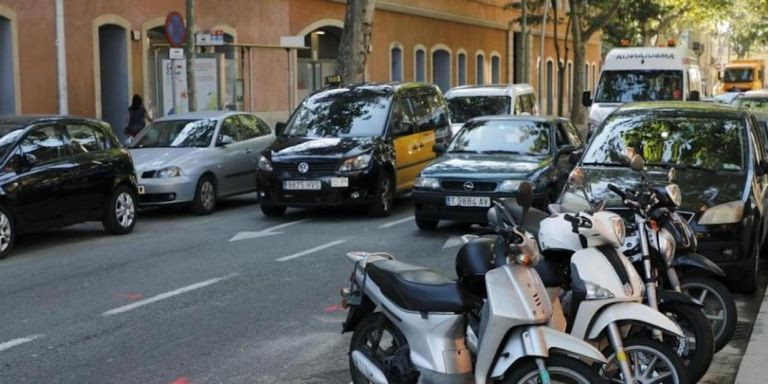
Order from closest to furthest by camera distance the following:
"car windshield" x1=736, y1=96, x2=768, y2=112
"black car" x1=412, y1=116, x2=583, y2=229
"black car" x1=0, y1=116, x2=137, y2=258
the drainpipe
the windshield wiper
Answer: the windshield wiper, "black car" x1=0, y1=116, x2=137, y2=258, "black car" x1=412, y1=116, x2=583, y2=229, "car windshield" x1=736, y1=96, x2=768, y2=112, the drainpipe

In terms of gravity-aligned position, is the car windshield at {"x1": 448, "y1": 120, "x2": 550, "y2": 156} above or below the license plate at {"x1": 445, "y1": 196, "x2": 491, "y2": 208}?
above

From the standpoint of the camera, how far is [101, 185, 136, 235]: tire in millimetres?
12914

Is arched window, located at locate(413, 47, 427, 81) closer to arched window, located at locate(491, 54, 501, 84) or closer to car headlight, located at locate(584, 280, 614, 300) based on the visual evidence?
arched window, located at locate(491, 54, 501, 84)

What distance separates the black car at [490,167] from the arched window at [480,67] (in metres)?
31.1

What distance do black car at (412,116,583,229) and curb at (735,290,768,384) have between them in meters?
4.61

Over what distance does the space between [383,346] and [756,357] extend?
2.42 metres

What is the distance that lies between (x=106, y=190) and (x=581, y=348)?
30.6 ft

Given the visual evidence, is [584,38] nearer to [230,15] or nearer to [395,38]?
[395,38]

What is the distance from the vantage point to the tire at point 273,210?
565 inches

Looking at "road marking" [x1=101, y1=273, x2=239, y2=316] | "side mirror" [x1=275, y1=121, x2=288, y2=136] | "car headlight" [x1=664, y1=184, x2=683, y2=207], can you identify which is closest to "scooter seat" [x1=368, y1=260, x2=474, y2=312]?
"car headlight" [x1=664, y1=184, x2=683, y2=207]

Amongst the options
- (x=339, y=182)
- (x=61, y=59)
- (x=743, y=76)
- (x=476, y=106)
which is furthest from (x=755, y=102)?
(x=743, y=76)

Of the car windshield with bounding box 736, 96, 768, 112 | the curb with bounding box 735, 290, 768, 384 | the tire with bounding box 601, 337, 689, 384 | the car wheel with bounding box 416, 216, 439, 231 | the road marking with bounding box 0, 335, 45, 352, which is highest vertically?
the car windshield with bounding box 736, 96, 768, 112

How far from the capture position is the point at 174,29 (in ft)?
65.6

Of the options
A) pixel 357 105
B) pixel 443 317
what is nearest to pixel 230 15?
pixel 357 105
